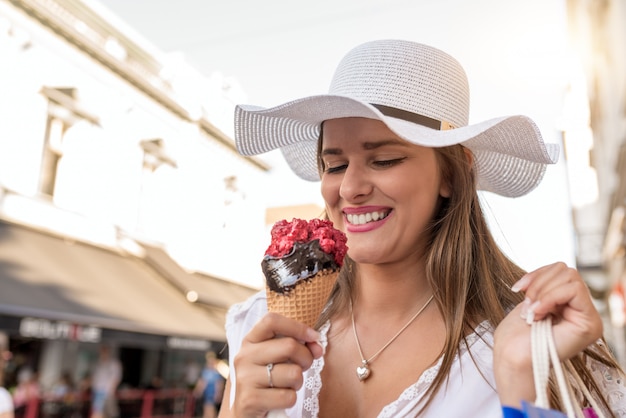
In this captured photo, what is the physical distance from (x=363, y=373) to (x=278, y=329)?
1.68 feet

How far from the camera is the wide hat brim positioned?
1563 mm

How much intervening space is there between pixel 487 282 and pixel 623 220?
978cm

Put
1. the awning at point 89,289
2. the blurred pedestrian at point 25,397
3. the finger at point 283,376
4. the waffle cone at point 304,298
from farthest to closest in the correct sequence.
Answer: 1. the blurred pedestrian at point 25,397
2. the awning at point 89,289
3. the waffle cone at point 304,298
4. the finger at point 283,376

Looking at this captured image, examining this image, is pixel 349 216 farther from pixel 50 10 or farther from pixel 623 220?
pixel 50 10

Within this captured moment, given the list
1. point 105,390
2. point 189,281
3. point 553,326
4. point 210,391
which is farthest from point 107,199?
point 553,326

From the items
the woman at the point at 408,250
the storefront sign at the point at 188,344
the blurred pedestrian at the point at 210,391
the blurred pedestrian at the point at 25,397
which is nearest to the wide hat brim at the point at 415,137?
the woman at the point at 408,250

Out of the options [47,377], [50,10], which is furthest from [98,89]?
[47,377]

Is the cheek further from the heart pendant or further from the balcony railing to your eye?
the balcony railing

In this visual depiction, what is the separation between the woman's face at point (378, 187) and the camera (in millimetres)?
1659

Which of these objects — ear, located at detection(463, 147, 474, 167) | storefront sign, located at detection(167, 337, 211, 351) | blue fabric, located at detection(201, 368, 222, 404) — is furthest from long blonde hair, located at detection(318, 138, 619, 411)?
blue fabric, located at detection(201, 368, 222, 404)

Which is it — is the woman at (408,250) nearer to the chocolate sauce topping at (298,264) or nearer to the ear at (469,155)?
the ear at (469,155)

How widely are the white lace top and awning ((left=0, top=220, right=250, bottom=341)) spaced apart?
24.7ft

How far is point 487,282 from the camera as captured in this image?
1737 mm

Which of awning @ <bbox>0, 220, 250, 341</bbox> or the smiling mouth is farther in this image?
awning @ <bbox>0, 220, 250, 341</bbox>
